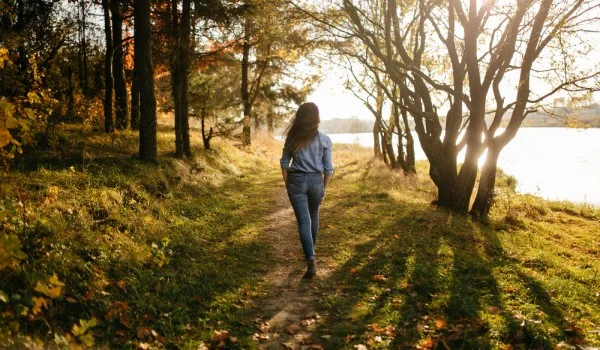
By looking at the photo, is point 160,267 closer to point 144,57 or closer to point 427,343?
point 427,343

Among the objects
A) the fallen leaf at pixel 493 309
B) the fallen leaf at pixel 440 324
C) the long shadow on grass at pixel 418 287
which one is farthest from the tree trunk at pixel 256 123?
the fallen leaf at pixel 440 324

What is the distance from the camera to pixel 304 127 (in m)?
5.59

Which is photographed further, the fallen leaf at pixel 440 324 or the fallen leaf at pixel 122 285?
the fallen leaf at pixel 122 285

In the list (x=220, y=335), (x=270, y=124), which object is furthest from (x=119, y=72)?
(x=270, y=124)

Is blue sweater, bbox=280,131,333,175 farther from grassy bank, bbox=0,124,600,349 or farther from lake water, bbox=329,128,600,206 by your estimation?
lake water, bbox=329,128,600,206

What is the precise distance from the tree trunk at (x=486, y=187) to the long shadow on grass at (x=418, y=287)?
1.32 metres

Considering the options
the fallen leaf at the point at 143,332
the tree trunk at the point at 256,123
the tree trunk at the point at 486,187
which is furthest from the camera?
the tree trunk at the point at 256,123

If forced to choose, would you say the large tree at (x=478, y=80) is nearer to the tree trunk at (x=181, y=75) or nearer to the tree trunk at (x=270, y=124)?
the tree trunk at (x=181, y=75)

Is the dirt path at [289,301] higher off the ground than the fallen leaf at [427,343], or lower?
higher

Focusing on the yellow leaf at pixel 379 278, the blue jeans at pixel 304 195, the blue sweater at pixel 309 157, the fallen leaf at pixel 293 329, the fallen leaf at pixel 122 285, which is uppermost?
the blue sweater at pixel 309 157

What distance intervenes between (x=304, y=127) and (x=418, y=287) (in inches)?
106

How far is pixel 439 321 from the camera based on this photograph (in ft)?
15.3

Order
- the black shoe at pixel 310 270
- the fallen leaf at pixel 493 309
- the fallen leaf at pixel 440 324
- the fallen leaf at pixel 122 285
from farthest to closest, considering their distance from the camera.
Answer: the black shoe at pixel 310 270 → the fallen leaf at pixel 493 309 → the fallen leaf at pixel 122 285 → the fallen leaf at pixel 440 324

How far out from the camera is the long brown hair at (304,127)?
5.57 meters
